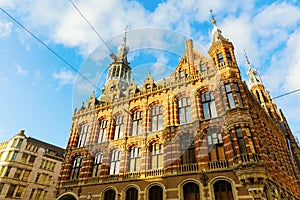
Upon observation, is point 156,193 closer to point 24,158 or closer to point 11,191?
point 11,191

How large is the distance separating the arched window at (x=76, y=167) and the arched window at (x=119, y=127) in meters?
4.97

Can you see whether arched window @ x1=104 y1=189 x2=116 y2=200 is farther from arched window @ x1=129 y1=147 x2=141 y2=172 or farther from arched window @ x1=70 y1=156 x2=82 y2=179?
arched window @ x1=70 y1=156 x2=82 y2=179

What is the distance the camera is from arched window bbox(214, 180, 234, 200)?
46.7ft

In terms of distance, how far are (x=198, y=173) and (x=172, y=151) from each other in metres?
2.88

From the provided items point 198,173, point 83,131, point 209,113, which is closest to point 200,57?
point 209,113

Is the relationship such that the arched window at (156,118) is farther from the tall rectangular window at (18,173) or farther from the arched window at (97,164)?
the tall rectangular window at (18,173)

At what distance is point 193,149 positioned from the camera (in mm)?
17266

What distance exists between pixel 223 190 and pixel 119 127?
Answer: 40.4 ft

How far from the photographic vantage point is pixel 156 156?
1858 centimetres

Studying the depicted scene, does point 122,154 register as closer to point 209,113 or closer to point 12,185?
point 209,113

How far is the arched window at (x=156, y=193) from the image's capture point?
16.5m

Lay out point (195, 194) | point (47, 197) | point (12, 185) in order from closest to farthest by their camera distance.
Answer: point (195, 194)
point (12, 185)
point (47, 197)

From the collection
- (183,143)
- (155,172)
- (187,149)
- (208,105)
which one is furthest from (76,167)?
(208,105)

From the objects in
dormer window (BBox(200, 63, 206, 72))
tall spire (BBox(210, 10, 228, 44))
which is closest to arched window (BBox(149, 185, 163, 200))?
dormer window (BBox(200, 63, 206, 72))
